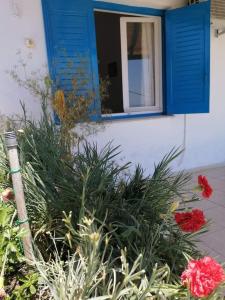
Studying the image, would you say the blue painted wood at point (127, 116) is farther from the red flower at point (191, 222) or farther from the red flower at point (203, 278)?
the red flower at point (203, 278)

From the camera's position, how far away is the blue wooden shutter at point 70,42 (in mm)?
2873

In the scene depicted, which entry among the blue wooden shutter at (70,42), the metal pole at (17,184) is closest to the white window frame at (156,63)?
the blue wooden shutter at (70,42)

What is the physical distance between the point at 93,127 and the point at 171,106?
132 centimetres

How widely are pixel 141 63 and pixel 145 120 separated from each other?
896mm

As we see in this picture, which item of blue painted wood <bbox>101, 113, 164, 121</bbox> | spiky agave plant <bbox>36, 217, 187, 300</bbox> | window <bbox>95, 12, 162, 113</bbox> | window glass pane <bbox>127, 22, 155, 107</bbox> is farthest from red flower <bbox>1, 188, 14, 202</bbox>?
window glass pane <bbox>127, 22, 155, 107</bbox>

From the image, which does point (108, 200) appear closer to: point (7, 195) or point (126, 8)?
point (7, 195)

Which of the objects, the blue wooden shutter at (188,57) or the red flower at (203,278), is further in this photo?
the blue wooden shutter at (188,57)

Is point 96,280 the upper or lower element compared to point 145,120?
lower

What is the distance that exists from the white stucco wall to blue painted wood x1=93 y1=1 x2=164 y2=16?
0.07 metres

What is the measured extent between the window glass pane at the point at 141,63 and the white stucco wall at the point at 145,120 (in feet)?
1.23

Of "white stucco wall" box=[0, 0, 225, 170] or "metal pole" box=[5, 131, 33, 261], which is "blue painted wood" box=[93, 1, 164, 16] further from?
"metal pole" box=[5, 131, 33, 261]

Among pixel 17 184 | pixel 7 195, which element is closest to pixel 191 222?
pixel 17 184

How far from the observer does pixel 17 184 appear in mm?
1192

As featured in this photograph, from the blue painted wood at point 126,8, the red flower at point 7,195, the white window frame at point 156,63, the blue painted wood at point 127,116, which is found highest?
the blue painted wood at point 126,8
